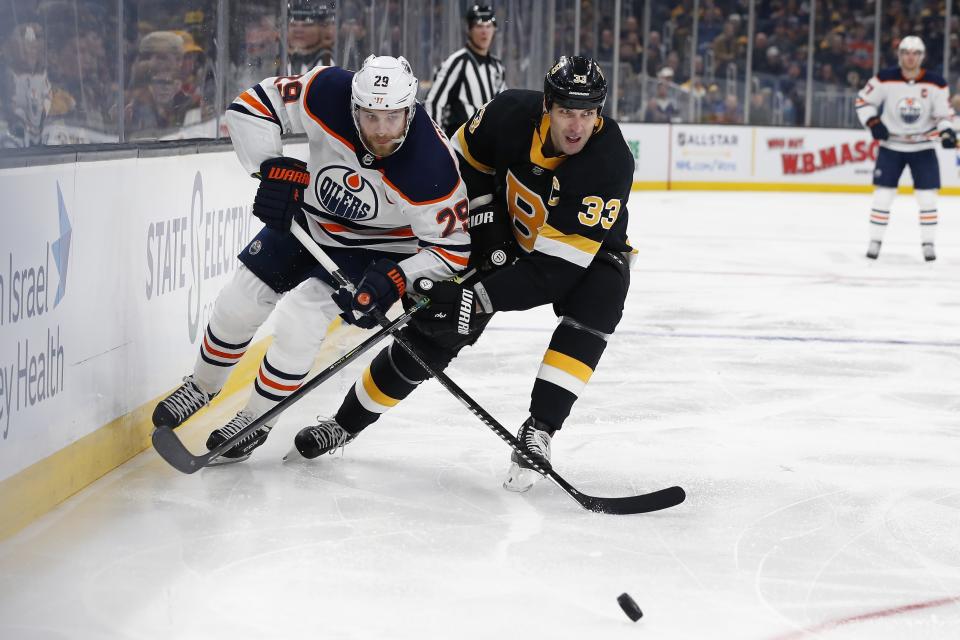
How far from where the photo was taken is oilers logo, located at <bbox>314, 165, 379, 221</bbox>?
2678 millimetres

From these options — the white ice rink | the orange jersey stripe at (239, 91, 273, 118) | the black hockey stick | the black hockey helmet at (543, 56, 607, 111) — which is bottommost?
the white ice rink

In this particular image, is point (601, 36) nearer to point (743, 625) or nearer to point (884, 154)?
point (884, 154)

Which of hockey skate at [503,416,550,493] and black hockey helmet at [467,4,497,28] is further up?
black hockey helmet at [467,4,497,28]

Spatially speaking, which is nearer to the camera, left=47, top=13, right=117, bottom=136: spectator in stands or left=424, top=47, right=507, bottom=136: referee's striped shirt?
left=47, top=13, right=117, bottom=136: spectator in stands

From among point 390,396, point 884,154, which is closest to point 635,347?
point 390,396

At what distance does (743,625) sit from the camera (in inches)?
77.4

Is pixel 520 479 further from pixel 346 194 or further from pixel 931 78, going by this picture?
pixel 931 78

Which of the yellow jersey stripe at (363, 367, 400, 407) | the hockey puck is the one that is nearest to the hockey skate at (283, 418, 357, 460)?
the yellow jersey stripe at (363, 367, 400, 407)

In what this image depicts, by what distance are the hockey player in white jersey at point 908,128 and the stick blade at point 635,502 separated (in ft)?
16.2

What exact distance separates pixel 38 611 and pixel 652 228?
278 inches

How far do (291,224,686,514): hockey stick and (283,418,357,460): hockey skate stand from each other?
0.92 ft

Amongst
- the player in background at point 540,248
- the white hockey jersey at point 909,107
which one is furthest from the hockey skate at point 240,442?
the white hockey jersey at point 909,107

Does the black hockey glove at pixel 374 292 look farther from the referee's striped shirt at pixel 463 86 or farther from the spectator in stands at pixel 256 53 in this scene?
the referee's striped shirt at pixel 463 86

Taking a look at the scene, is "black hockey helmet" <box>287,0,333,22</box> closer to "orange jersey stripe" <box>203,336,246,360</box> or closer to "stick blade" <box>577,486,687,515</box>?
"orange jersey stripe" <box>203,336,246,360</box>
